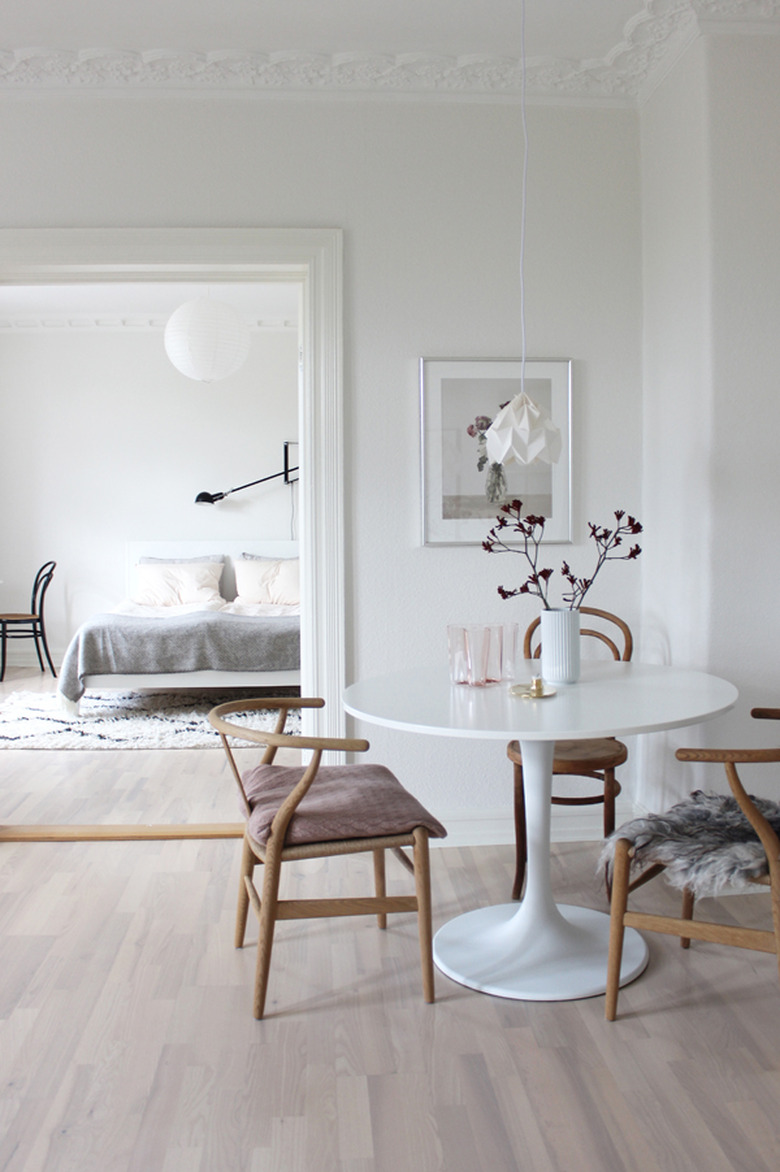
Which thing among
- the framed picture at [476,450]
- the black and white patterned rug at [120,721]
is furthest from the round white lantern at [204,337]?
the framed picture at [476,450]

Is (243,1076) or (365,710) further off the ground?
(365,710)

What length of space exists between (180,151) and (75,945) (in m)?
2.57

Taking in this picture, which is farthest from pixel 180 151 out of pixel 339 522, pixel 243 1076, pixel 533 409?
pixel 243 1076

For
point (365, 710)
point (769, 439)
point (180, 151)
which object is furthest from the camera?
point (180, 151)

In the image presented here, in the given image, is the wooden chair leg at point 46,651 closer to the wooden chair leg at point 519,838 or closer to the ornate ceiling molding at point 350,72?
the ornate ceiling molding at point 350,72

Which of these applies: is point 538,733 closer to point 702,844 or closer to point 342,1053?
point 702,844

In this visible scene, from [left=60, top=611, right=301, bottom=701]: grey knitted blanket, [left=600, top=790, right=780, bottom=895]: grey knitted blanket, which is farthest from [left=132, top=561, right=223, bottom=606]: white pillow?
[left=600, top=790, right=780, bottom=895]: grey knitted blanket

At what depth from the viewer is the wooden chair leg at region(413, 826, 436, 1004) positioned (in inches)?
90.0

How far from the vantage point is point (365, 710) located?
7.42 feet

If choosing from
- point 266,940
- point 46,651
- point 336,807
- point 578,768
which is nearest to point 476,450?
point 578,768

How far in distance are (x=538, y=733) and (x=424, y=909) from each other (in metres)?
0.58

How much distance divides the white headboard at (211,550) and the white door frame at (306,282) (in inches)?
167

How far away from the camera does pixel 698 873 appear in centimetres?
210

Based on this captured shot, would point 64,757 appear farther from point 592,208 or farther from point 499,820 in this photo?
point 592,208
